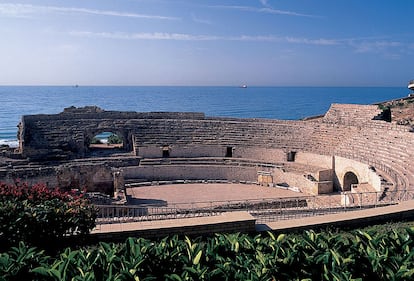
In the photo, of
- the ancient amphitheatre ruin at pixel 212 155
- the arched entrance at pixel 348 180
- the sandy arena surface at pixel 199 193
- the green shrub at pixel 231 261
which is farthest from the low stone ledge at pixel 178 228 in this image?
the arched entrance at pixel 348 180

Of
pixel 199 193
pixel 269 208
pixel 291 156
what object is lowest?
pixel 199 193

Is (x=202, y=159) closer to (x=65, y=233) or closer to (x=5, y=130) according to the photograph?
(x=65, y=233)

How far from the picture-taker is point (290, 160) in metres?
27.5

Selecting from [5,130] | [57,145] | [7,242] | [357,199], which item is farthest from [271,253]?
[5,130]

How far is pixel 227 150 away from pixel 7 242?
879 inches

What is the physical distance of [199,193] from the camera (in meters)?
23.8

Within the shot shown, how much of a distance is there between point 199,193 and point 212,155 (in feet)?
16.5

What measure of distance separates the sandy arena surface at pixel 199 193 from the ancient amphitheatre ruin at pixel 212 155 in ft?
0.22

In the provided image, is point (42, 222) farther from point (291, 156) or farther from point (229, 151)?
point (291, 156)

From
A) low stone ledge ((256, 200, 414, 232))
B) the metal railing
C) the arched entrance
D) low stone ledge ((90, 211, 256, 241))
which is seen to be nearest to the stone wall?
the arched entrance

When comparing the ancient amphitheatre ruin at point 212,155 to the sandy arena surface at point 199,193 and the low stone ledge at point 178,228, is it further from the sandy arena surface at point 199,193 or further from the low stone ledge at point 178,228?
the low stone ledge at point 178,228

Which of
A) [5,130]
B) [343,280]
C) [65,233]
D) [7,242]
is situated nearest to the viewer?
[343,280]

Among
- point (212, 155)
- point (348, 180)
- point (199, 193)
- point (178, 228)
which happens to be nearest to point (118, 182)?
point (199, 193)

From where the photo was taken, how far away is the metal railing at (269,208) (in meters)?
13.6
